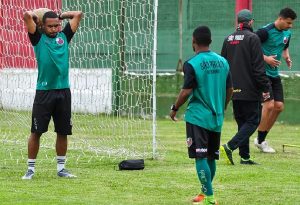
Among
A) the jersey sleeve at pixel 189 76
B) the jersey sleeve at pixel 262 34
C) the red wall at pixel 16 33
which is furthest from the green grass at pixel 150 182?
the red wall at pixel 16 33

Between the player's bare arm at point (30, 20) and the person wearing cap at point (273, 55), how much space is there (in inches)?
156

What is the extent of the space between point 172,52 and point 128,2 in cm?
657

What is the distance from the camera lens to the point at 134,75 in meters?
15.7

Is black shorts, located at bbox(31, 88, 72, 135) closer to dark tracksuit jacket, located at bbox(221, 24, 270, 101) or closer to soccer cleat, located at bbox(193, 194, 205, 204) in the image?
soccer cleat, located at bbox(193, 194, 205, 204)

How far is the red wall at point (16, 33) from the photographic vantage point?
16062 millimetres

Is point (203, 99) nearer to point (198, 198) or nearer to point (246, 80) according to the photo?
point (198, 198)

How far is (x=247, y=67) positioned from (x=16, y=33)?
5476 mm

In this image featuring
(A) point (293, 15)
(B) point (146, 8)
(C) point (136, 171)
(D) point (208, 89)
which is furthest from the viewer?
(B) point (146, 8)

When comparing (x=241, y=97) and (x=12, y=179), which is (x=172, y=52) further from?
(x=12, y=179)

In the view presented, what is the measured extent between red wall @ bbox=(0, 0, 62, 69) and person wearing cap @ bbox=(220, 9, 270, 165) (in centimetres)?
442

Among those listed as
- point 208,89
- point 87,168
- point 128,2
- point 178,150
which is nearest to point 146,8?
point 128,2

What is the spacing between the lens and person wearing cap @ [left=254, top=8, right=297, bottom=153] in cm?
1379

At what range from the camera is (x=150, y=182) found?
10.8m

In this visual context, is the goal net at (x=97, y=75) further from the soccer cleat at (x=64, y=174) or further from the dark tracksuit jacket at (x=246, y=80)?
the soccer cleat at (x=64, y=174)
